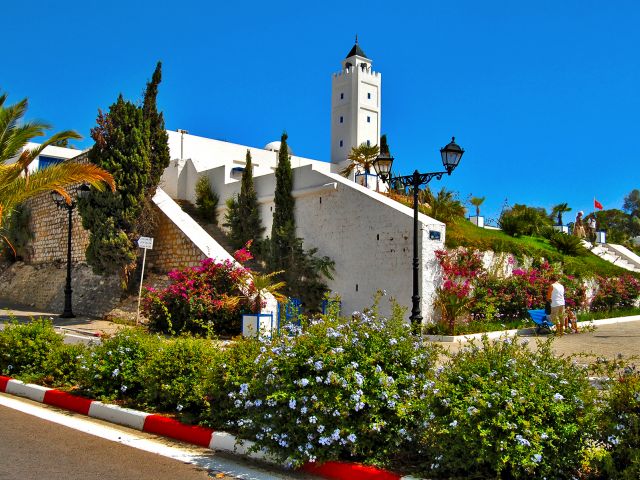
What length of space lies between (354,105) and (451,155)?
166 feet

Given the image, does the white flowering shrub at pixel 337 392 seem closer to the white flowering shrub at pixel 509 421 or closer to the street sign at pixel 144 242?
the white flowering shrub at pixel 509 421

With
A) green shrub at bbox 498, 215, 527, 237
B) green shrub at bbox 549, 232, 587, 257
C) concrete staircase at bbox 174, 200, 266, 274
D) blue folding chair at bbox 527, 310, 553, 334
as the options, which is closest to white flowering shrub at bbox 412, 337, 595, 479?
blue folding chair at bbox 527, 310, 553, 334

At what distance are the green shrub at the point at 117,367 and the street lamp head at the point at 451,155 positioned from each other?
8271 mm

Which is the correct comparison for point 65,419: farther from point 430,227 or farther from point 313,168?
point 313,168

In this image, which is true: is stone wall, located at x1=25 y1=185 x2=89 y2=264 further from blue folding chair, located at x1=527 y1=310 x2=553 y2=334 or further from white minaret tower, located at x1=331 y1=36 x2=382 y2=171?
white minaret tower, located at x1=331 y1=36 x2=382 y2=171

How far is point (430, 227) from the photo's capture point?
52.0 ft

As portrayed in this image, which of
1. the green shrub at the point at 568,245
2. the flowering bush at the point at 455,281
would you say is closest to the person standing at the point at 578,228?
the green shrub at the point at 568,245

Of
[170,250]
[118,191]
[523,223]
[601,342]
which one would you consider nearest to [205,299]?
[170,250]

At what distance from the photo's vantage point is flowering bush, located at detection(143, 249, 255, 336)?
1467 centimetres

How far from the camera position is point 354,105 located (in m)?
62.4

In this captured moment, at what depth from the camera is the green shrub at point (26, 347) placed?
870 cm

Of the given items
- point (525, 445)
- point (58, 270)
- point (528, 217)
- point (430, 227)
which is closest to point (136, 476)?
point (525, 445)

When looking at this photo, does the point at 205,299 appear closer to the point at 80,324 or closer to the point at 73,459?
the point at 80,324

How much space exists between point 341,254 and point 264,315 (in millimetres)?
4651
